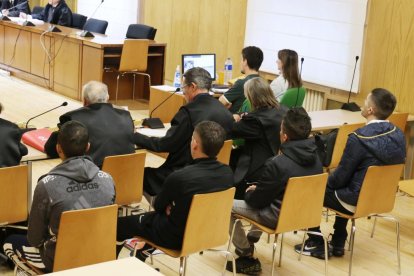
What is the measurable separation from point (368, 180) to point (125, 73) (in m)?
5.17

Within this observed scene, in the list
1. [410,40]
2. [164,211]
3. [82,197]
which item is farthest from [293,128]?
[410,40]

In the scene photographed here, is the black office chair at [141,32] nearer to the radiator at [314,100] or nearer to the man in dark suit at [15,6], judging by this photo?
the radiator at [314,100]

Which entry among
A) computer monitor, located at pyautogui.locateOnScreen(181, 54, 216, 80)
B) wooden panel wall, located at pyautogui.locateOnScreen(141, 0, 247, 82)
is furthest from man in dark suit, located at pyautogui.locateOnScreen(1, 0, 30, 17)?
computer monitor, located at pyautogui.locateOnScreen(181, 54, 216, 80)

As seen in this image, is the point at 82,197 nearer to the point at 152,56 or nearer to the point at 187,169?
the point at 187,169

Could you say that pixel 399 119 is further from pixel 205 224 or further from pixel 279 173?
pixel 205 224

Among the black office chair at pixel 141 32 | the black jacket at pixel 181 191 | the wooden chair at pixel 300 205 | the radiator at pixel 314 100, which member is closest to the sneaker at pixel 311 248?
the wooden chair at pixel 300 205

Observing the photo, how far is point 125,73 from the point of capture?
8953 mm

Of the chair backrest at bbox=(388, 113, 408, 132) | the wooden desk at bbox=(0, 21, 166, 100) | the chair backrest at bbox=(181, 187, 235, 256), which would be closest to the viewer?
the chair backrest at bbox=(181, 187, 235, 256)

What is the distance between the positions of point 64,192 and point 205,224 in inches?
31.4

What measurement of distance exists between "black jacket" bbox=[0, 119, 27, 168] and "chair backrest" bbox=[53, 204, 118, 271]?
3.28 ft

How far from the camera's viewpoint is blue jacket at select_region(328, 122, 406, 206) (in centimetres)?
448

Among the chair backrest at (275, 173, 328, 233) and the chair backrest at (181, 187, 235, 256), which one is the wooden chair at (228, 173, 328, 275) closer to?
the chair backrest at (275, 173, 328, 233)

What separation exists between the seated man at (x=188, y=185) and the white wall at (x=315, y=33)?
4.17 metres

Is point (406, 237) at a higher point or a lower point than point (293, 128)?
lower
